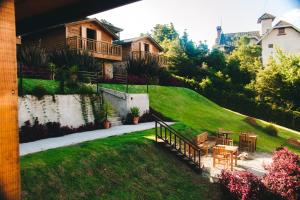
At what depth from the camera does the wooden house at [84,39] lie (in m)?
25.7

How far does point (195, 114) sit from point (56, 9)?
2396cm

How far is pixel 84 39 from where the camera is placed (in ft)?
84.3

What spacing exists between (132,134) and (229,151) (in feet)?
16.0

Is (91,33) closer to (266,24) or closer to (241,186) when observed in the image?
(241,186)

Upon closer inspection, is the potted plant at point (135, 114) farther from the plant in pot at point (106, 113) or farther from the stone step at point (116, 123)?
the plant in pot at point (106, 113)

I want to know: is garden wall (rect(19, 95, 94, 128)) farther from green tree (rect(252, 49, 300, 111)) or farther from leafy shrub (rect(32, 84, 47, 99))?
green tree (rect(252, 49, 300, 111))

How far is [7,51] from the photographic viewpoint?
166 cm

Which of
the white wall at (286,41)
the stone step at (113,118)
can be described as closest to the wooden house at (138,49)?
the stone step at (113,118)

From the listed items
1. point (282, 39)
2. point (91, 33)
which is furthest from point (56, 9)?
point (282, 39)

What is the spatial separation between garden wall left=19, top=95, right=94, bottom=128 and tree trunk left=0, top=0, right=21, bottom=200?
1235cm

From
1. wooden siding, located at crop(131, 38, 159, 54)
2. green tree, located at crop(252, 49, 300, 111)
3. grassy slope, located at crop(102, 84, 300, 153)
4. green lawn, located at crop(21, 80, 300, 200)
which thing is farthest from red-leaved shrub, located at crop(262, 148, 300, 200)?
wooden siding, located at crop(131, 38, 159, 54)

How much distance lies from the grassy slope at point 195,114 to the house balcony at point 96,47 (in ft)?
15.4

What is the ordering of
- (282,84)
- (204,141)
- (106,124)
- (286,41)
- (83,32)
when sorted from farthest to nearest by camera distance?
(286,41), (282,84), (83,32), (204,141), (106,124)

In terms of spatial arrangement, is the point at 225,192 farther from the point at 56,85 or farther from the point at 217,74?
the point at 217,74
